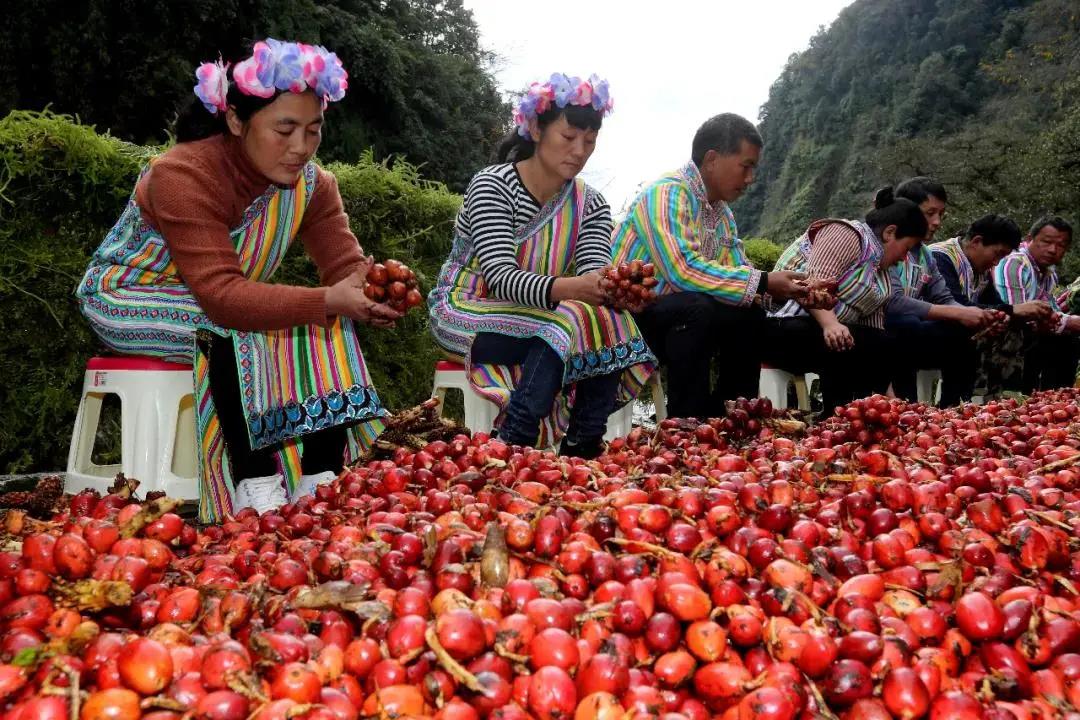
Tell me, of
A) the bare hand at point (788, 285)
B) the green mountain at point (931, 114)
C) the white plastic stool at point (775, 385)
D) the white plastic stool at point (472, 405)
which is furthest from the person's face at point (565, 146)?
the green mountain at point (931, 114)

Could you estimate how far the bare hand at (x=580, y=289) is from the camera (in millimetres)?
3078

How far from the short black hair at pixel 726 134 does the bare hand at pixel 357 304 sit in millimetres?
2148

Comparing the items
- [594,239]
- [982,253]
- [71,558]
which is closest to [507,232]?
[594,239]

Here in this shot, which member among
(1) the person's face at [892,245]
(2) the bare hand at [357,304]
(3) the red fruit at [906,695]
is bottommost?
(3) the red fruit at [906,695]

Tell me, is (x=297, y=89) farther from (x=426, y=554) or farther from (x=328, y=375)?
(x=426, y=554)

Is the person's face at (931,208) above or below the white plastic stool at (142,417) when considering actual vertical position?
above

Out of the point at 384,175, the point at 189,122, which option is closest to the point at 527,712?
the point at 189,122

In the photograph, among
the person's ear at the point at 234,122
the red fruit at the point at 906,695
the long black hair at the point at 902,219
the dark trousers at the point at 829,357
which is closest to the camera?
the red fruit at the point at 906,695

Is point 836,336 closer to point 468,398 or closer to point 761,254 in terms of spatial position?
point 468,398

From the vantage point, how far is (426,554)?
53.7 inches

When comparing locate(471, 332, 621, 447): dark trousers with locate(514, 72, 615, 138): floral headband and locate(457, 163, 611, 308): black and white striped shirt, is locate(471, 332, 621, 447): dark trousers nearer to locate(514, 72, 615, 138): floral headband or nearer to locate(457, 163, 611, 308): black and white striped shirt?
locate(457, 163, 611, 308): black and white striped shirt

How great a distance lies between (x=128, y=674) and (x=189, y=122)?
2124 millimetres

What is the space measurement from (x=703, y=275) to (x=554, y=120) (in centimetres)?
96

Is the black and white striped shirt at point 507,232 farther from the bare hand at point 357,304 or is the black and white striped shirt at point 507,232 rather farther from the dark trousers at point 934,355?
the dark trousers at point 934,355
